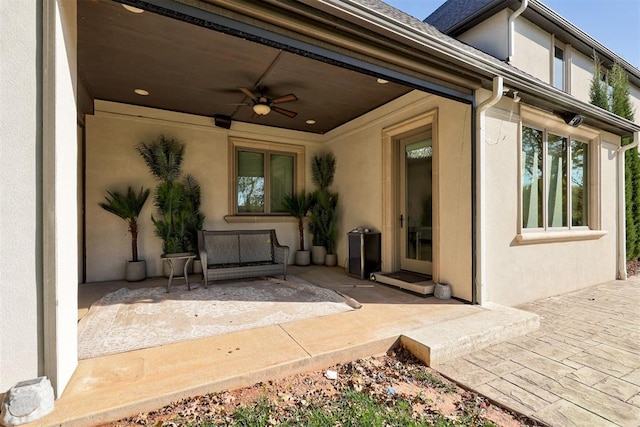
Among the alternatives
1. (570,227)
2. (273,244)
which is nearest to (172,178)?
(273,244)

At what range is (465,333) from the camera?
2854 mm

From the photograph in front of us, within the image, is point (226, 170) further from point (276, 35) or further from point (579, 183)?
point (579, 183)

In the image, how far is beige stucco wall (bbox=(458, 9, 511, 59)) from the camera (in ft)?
16.1

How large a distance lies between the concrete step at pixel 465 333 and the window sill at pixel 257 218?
14.6 feet

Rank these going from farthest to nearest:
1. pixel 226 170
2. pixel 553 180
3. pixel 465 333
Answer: pixel 226 170 → pixel 553 180 → pixel 465 333

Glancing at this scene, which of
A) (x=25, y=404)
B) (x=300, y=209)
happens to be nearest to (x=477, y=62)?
(x=300, y=209)

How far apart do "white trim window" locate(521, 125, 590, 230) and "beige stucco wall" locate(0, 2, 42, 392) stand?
5.42 meters

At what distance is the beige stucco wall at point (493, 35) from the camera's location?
16.1 feet

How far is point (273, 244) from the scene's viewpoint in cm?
538

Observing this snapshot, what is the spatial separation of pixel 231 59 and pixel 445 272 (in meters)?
4.11

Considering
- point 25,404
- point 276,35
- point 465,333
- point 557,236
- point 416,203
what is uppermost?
point 276,35

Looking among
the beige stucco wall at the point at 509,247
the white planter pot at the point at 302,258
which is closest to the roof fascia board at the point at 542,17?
the beige stucco wall at the point at 509,247

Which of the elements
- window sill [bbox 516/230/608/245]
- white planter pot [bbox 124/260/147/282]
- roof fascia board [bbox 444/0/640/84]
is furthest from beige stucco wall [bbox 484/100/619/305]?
white planter pot [bbox 124/260/147/282]

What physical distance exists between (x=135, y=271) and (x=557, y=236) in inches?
278
